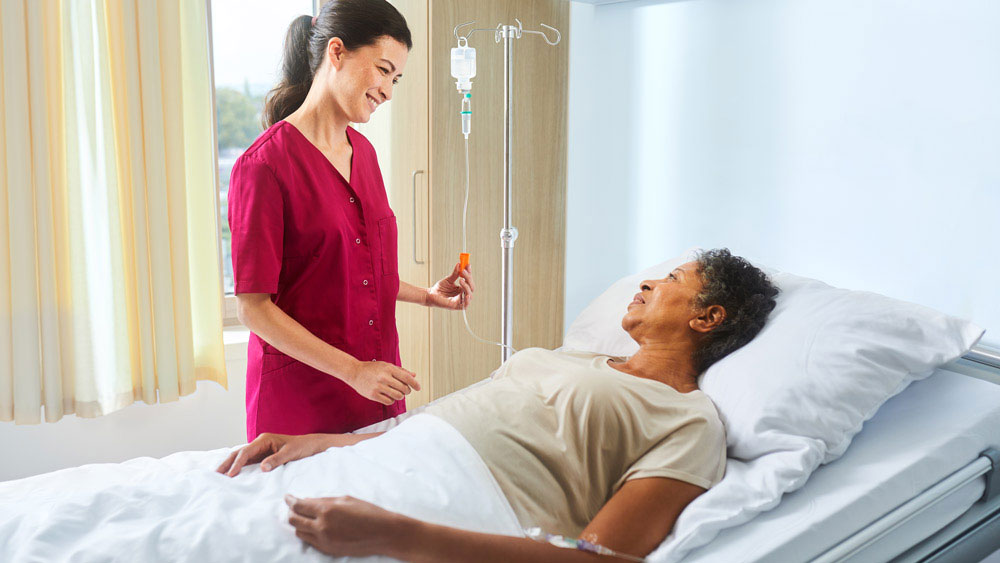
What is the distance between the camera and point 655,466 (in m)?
1.25

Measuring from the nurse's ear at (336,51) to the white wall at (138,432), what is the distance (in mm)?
1526

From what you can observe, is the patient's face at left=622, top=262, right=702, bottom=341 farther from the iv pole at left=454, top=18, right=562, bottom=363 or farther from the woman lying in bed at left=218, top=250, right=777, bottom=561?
the iv pole at left=454, top=18, right=562, bottom=363

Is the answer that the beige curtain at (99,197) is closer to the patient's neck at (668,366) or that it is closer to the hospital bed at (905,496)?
the patient's neck at (668,366)

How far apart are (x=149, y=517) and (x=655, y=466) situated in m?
0.77

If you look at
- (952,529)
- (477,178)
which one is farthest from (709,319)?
(477,178)

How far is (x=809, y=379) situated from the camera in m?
1.42

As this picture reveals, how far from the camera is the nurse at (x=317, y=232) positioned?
1.48 m

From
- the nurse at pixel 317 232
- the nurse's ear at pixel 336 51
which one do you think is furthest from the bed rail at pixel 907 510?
the nurse's ear at pixel 336 51

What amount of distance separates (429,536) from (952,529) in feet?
3.09

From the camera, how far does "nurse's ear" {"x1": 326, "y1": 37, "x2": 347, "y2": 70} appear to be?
1.56m

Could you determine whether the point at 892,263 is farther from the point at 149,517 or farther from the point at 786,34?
the point at 149,517

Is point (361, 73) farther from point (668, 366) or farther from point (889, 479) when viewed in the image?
point (889, 479)

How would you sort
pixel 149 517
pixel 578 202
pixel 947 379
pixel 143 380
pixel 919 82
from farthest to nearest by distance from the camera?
pixel 578 202 → pixel 143 380 → pixel 919 82 → pixel 947 379 → pixel 149 517

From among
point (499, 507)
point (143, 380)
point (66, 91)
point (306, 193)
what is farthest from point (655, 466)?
point (66, 91)
